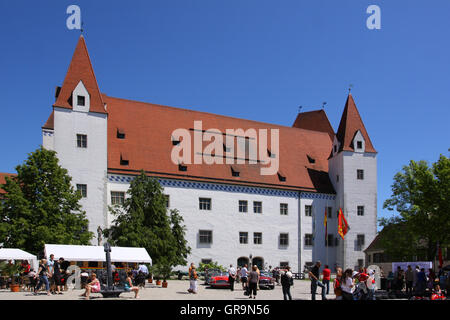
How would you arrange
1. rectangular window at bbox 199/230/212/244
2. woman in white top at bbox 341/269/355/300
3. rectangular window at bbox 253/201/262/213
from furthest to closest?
1. rectangular window at bbox 253/201/262/213
2. rectangular window at bbox 199/230/212/244
3. woman in white top at bbox 341/269/355/300

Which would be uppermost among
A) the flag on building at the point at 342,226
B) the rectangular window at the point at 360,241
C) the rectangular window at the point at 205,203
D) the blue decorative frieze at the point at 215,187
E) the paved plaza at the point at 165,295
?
the blue decorative frieze at the point at 215,187

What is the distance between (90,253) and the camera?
2691cm

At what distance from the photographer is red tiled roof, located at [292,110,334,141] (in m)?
59.4

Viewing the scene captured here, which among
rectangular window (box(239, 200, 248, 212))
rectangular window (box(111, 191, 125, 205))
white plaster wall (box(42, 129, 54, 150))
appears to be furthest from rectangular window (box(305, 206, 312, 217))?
white plaster wall (box(42, 129, 54, 150))

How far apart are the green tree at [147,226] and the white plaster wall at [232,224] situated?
6.33 meters

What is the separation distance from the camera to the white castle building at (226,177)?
40.2 metres

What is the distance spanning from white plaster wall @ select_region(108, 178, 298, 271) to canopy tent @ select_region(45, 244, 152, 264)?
12.2m

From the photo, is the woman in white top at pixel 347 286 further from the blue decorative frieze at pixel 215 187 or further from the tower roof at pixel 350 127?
the tower roof at pixel 350 127

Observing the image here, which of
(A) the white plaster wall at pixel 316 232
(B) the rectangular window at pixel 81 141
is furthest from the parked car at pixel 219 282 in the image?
(A) the white plaster wall at pixel 316 232

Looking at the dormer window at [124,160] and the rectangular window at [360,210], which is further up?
the dormer window at [124,160]

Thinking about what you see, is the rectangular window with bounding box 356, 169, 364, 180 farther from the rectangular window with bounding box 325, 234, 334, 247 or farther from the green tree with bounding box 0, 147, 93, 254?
the green tree with bounding box 0, 147, 93, 254

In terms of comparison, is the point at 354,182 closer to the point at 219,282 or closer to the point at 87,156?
the point at 87,156

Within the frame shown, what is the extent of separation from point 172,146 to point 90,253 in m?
19.8
